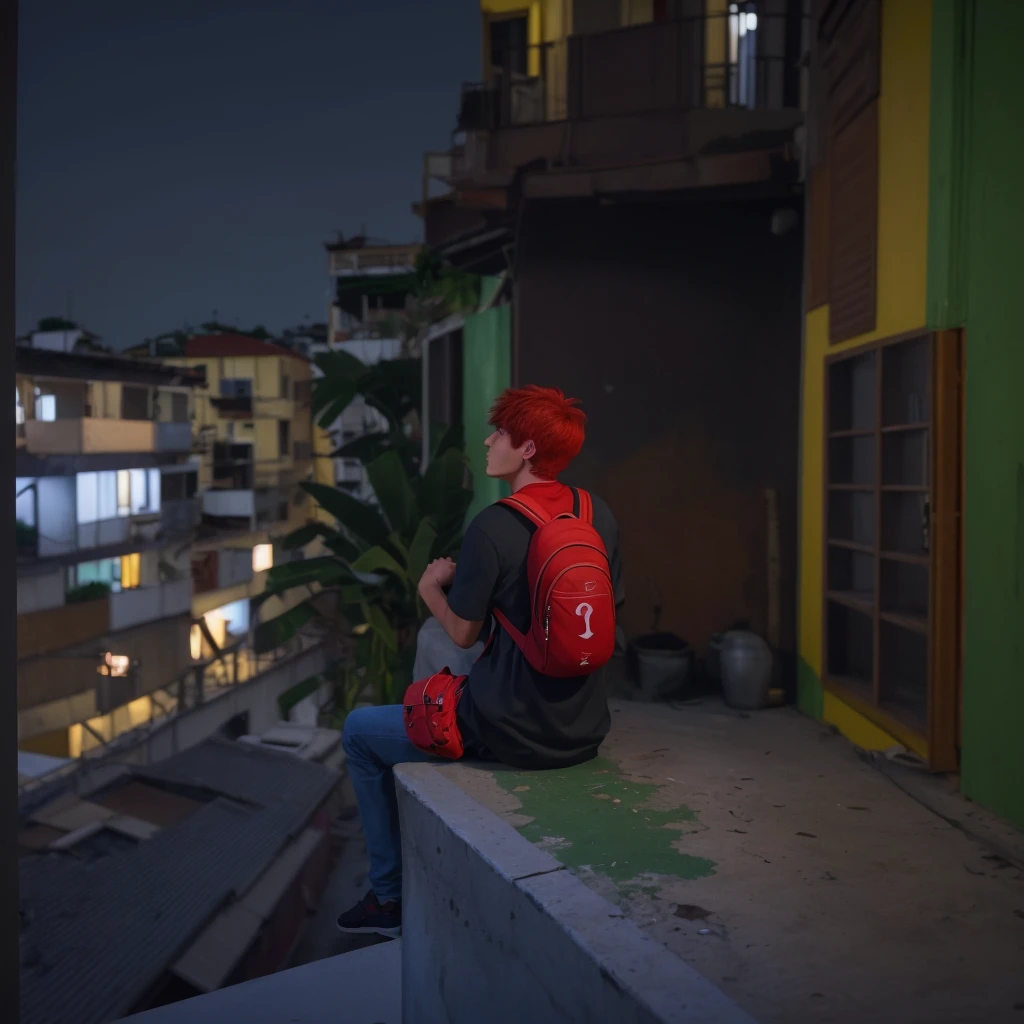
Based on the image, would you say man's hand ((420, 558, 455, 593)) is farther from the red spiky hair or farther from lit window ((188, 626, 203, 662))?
lit window ((188, 626, 203, 662))

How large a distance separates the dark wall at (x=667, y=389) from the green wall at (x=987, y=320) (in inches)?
98.8

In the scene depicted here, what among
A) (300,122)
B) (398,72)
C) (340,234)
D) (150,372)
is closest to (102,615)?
(150,372)

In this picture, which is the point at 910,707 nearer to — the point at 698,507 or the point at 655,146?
the point at 698,507

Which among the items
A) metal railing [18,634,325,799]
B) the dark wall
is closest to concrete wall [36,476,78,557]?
metal railing [18,634,325,799]

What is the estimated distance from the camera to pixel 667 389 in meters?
6.38

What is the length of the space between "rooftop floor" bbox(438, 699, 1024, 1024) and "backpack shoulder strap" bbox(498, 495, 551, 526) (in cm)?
89

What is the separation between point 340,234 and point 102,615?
16.9m

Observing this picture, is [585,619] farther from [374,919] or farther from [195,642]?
[195,642]

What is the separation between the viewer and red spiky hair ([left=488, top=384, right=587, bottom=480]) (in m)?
3.17

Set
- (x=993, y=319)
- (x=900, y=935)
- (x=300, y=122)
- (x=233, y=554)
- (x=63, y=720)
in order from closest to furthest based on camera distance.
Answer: (x=900, y=935) → (x=993, y=319) → (x=63, y=720) → (x=233, y=554) → (x=300, y=122)

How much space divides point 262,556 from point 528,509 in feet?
100

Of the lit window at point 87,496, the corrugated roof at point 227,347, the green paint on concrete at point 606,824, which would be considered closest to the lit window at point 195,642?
the lit window at point 87,496

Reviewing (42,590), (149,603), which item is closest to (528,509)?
(42,590)

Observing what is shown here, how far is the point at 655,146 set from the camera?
6574 millimetres
